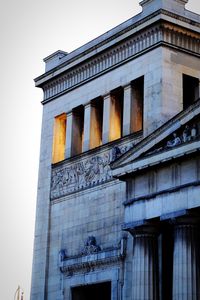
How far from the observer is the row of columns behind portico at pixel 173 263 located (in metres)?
31.2

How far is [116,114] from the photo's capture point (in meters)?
41.7

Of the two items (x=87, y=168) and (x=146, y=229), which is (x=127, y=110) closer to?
(x=87, y=168)

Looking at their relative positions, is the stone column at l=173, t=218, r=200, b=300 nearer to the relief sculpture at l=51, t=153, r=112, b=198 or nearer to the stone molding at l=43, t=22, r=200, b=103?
the relief sculpture at l=51, t=153, r=112, b=198

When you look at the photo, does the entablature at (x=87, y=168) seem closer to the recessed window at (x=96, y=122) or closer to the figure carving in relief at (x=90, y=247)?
the recessed window at (x=96, y=122)

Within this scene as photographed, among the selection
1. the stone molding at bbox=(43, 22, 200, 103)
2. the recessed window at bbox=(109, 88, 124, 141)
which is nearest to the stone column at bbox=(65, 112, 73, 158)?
the stone molding at bbox=(43, 22, 200, 103)

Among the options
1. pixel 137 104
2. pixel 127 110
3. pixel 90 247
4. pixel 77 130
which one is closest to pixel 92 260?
pixel 90 247

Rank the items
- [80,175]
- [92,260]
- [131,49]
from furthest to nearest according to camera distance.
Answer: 1. [80,175]
2. [131,49]
3. [92,260]

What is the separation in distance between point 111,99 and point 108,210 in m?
6.27

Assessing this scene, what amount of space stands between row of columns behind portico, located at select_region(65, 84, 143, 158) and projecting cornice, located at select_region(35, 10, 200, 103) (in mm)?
1742

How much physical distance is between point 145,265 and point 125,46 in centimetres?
1289

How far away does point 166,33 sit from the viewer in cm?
3900

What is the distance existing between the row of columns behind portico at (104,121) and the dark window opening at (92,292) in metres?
7.43

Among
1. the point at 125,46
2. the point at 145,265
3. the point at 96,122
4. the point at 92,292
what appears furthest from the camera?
the point at 96,122

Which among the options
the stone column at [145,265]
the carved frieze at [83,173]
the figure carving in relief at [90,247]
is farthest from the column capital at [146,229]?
the carved frieze at [83,173]
